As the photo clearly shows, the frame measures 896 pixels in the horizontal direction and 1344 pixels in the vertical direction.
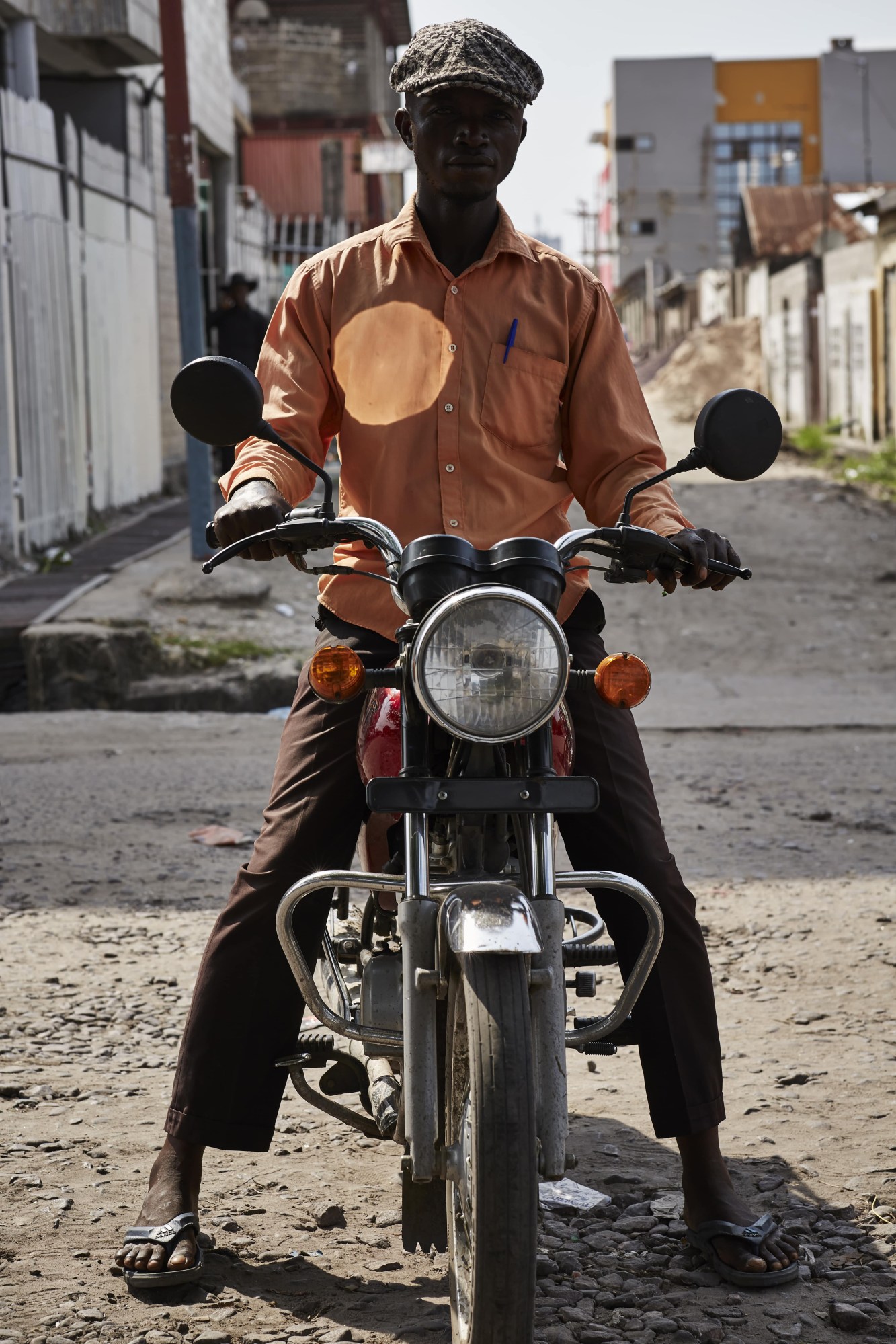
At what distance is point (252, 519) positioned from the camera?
7.46 feet

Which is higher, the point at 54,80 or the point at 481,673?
the point at 54,80

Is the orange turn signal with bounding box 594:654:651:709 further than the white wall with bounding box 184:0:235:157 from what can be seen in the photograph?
No

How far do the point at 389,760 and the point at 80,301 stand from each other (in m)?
11.4

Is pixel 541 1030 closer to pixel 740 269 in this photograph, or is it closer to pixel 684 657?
pixel 684 657

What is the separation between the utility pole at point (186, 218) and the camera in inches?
388

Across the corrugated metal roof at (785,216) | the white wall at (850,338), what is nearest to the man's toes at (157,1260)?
the white wall at (850,338)

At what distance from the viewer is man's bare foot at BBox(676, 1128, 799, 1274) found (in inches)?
98.0

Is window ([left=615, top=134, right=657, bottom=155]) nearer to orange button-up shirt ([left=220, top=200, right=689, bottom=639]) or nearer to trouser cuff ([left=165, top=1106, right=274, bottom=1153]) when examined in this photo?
orange button-up shirt ([left=220, top=200, right=689, bottom=639])

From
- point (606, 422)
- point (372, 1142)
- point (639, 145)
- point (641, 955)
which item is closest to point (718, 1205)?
point (641, 955)

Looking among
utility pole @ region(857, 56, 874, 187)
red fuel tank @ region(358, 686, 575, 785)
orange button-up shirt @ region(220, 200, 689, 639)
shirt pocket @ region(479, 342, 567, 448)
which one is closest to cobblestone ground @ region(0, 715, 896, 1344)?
red fuel tank @ region(358, 686, 575, 785)

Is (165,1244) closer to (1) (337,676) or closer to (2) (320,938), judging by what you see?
(2) (320,938)

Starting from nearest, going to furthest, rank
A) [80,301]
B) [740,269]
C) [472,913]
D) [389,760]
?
[472,913] < [389,760] < [80,301] < [740,269]

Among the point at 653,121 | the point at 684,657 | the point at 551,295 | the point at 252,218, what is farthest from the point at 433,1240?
the point at 653,121

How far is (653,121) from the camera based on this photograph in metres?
57.8
